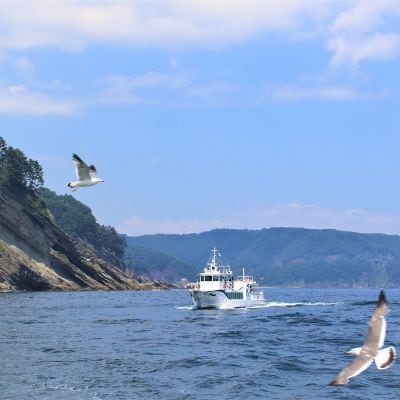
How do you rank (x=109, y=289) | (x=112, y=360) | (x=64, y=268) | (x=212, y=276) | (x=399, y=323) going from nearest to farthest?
(x=112, y=360), (x=399, y=323), (x=212, y=276), (x=64, y=268), (x=109, y=289)

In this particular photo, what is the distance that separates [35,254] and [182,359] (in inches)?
3581

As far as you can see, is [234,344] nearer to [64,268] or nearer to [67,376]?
[67,376]

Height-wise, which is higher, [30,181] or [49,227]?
[30,181]

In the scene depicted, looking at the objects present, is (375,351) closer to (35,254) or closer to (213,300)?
(213,300)

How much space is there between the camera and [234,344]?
4731 cm

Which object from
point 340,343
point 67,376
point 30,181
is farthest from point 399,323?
point 30,181

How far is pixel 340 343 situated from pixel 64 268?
95270 millimetres

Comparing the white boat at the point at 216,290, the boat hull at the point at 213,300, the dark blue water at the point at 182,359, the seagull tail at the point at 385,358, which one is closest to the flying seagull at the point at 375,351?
the seagull tail at the point at 385,358

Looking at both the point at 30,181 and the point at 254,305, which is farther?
the point at 30,181

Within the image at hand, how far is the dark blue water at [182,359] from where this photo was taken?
30594mm

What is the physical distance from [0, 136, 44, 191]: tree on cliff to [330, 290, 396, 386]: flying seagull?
125m

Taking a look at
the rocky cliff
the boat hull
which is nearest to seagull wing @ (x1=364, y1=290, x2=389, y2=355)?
the boat hull

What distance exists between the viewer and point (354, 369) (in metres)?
13.2

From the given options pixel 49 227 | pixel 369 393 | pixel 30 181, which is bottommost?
pixel 369 393
